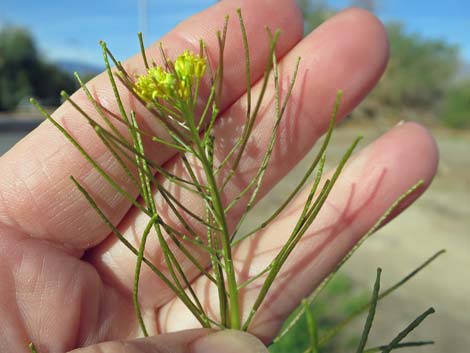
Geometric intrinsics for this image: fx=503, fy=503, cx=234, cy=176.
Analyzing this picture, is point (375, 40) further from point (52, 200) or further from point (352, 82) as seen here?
point (52, 200)

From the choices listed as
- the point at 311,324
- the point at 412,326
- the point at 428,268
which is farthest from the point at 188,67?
the point at 428,268

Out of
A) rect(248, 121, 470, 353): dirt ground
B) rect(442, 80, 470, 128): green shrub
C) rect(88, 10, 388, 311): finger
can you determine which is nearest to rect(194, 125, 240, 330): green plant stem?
rect(88, 10, 388, 311): finger

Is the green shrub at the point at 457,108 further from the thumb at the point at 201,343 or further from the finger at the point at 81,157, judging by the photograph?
the thumb at the point at 201,343

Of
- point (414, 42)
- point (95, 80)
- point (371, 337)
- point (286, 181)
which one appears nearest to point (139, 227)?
point (95, 80)

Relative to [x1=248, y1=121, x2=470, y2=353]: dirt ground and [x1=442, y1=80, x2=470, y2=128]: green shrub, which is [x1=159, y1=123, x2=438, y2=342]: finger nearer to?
[x1=248, y1=121, x2=470, y2=353]: dirt ground

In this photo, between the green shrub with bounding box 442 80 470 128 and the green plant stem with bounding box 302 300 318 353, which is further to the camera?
the green shrub with bounding box 442 80 470 128

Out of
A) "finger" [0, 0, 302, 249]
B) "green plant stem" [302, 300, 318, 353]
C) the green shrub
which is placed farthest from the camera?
the green shrub

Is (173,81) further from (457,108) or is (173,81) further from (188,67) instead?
(457,108)
